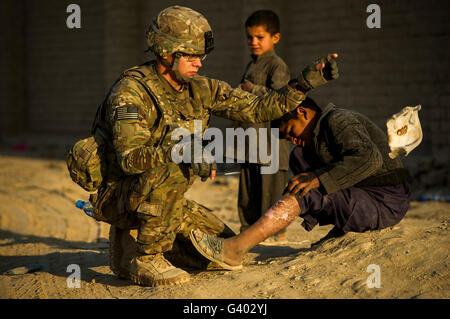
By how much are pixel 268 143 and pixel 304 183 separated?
1316 mm

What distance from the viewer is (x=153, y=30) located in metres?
3.09

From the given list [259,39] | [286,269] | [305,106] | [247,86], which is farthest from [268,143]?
[286,269]

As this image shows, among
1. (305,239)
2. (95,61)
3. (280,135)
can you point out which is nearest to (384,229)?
(280,135)

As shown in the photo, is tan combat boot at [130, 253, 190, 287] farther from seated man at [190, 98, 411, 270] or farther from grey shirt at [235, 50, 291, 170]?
grey shirt at [235, 50, 291, 170]

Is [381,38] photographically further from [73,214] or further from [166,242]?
[166,242]

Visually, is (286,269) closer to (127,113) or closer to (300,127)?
(300,127)

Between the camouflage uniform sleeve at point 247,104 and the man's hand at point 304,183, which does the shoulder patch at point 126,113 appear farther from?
the man's hand at point 304,183

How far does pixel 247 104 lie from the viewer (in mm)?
3379

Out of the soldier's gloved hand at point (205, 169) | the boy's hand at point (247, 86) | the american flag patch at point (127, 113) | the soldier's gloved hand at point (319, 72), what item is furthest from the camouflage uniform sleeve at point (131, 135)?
the boy's hand at point (247, 86)

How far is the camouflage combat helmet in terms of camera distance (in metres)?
3.04

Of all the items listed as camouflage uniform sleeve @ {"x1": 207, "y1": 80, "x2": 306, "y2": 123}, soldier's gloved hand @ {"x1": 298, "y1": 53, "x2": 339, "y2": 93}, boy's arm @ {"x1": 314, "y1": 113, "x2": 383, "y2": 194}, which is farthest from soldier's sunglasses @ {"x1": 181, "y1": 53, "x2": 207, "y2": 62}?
boy's arm @ {"x1": 314, "y1": 113, "x2": 383, "y2": 194}

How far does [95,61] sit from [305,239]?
316 inches

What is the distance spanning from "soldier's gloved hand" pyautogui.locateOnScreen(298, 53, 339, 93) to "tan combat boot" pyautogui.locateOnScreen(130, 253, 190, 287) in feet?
4.34

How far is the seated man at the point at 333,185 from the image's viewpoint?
3.05 meters
